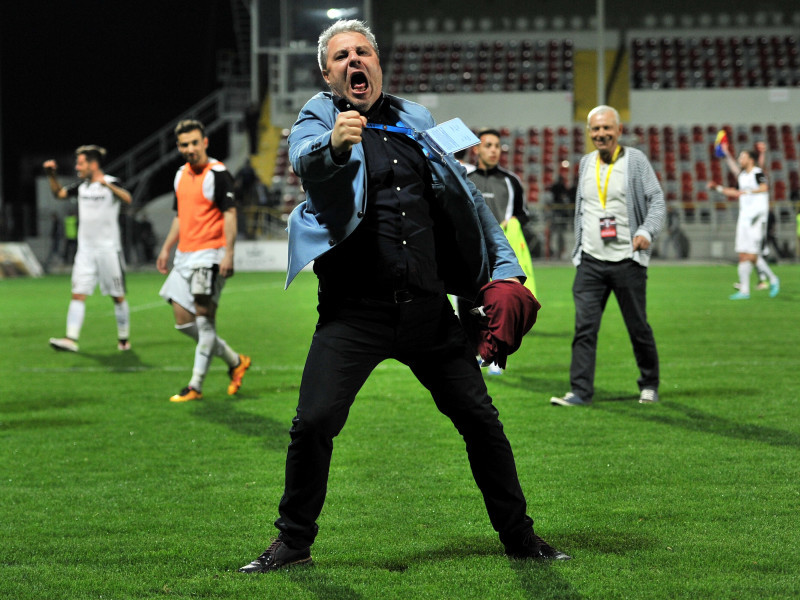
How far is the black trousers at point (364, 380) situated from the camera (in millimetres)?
3865

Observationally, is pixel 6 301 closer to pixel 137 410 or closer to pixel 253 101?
pixel 137 410

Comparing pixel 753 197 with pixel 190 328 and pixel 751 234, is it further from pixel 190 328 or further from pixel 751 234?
pixel 190 328

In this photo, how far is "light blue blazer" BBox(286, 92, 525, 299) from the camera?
11.9 ft

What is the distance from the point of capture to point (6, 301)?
19.1 meters

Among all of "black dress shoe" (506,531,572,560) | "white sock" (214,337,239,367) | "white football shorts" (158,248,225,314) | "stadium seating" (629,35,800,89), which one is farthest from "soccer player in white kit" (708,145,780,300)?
"stadium seating" (629,35,800,89)

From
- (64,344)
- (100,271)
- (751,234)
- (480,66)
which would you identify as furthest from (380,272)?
(480,66)

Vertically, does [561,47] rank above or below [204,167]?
above

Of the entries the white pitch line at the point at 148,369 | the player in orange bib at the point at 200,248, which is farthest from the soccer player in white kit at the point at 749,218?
the player in orange bib at the point at 200,248

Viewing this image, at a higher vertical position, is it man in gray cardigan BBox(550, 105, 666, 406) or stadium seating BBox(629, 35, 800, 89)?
stadium seating BBox(629, 35, 800, 89)

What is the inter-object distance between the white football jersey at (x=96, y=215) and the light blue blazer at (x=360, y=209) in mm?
8450


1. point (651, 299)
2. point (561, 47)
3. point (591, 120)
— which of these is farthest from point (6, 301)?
point (561, 47)

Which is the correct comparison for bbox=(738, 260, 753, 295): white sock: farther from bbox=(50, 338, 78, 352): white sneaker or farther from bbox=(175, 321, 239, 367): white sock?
bbox=(175, 321, 239, 367): white sock

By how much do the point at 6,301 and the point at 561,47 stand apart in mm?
24282

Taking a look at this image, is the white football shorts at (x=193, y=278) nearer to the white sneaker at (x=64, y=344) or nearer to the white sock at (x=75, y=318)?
the white sneaker at (x=64, y=344)
